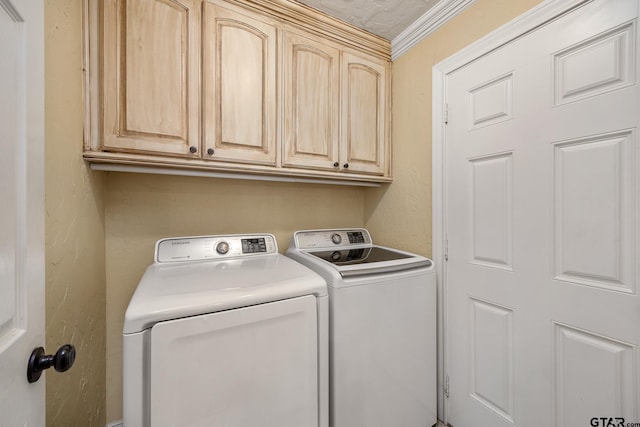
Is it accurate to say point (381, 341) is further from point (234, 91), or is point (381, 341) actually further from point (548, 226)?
point (234, 91)

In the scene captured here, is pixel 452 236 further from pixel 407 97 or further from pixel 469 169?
pixel 407 97

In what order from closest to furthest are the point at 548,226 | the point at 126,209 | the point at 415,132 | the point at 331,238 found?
the point at 548,226 < the point at 126,209 < the point at 415,132 < the point at 331,238

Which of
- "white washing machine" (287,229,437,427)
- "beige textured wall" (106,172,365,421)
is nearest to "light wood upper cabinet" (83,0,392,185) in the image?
"beige textured wall" (106,172,365,421)

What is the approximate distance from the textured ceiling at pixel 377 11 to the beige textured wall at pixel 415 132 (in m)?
0.16

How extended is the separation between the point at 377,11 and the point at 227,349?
1.91 meters

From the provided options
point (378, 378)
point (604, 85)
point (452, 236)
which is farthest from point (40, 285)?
point (604, 85)

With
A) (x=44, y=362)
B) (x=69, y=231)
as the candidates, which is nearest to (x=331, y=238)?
(x=69, y=231)

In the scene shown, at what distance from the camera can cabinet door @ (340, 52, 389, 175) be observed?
1.66 meters

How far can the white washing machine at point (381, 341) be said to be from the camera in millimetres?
1131

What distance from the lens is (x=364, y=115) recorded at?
68.1 inches

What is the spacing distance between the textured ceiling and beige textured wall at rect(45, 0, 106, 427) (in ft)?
3.86

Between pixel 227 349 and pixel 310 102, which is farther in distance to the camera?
pixel 310 102

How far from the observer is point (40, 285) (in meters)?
0.59

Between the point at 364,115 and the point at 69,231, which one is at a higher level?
the point at 364,115
